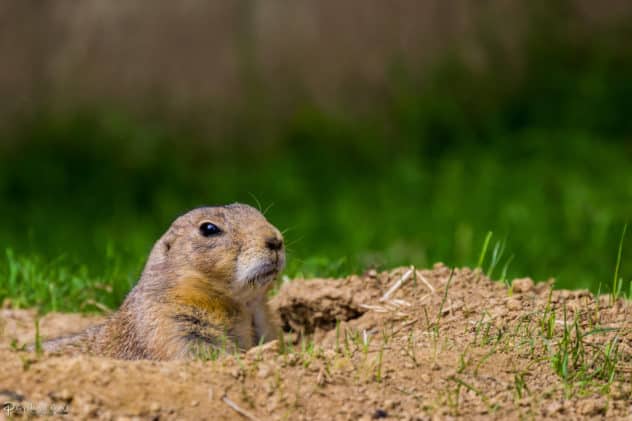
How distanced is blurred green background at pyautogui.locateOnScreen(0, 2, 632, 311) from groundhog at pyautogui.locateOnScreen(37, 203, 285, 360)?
13.5 ft

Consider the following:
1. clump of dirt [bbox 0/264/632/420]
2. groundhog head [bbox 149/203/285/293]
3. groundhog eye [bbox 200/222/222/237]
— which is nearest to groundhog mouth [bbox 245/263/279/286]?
groundhog head [bbox 149/203/285/293]

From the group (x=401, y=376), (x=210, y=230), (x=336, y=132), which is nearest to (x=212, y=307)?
(x=210, y=230)

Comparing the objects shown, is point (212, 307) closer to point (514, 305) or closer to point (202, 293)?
point (202, 293)

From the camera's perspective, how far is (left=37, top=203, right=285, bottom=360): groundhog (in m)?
4.40

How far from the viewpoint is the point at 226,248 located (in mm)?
4566

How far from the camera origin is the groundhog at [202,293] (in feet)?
14.4

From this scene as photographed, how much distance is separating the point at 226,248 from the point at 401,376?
3.92ft

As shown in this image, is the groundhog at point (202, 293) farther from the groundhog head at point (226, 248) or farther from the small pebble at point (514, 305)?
the small pebble at point (514, 305)

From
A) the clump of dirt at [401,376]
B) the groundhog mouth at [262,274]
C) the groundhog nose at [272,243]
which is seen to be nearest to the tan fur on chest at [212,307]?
the groundhog mouth at [262,274]

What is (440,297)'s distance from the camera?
459 cm

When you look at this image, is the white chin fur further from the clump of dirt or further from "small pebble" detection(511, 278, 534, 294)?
"small pebble" detection(511, 278, 534, 294)

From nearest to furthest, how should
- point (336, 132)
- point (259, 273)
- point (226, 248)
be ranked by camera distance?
point (259, 273) → point (226, 248) → point (336, 132)

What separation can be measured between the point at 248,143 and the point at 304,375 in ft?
21.3

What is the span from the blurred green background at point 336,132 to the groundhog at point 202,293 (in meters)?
4.10
